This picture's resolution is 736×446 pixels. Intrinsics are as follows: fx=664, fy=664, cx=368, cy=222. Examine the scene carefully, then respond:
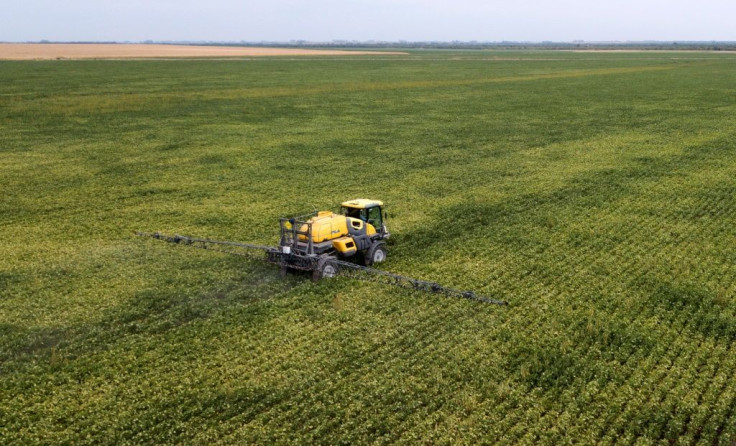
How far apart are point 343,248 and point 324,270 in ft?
3.08

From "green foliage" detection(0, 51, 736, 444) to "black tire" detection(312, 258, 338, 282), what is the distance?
0.44 meters

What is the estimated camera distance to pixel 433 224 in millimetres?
25641

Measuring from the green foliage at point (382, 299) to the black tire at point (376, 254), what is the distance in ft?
1.57

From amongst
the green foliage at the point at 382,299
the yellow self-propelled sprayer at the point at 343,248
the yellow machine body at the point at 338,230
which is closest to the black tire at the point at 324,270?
the yellow self-propelled sprayer at the point at 343,248

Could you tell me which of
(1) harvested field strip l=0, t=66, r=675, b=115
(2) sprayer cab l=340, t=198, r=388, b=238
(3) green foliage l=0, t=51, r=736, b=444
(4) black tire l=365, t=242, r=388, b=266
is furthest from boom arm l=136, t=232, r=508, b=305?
(1) harvested field strip l=0, t=66, r=675, b=115

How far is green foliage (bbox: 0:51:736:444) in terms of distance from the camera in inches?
519

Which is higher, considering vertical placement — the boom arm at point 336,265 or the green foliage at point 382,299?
the boom arm at point 336,265

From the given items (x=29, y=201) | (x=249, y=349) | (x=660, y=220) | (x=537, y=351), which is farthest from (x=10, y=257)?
(x=660, y=220)

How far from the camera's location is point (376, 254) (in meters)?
21.2

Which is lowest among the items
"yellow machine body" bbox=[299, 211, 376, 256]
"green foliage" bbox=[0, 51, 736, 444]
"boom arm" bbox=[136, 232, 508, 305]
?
"green foliage" bbox=[0, 51, 736, 444]

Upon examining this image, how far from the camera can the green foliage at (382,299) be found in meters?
13.2

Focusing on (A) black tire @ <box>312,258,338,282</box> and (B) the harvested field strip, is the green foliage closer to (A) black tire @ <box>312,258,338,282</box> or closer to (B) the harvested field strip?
(A) black tire @ <box>312,258,338,282</box>

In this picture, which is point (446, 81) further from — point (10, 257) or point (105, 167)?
point (10, 257)

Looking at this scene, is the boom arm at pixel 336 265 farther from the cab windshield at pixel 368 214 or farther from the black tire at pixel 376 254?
the cab windshield at pixel 368 214
